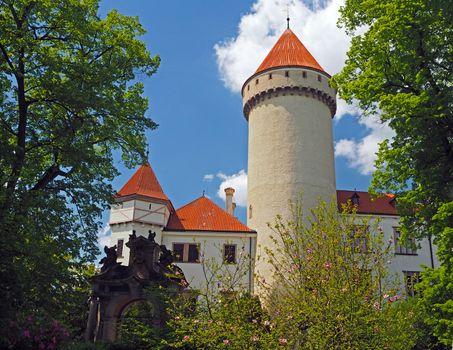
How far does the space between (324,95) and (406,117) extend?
63.0ft

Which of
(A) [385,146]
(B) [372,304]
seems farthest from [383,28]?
(B) [372,304]

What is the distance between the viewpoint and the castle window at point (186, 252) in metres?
29.9

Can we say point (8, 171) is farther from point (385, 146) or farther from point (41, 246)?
point (385, 146)

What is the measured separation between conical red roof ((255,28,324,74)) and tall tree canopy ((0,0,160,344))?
16.6m

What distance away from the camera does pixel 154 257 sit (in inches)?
847

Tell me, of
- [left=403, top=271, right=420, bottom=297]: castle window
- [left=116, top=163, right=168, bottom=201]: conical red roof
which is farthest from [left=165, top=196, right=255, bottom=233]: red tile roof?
[left=403, top=271, right=420, bottom=297]: castle window


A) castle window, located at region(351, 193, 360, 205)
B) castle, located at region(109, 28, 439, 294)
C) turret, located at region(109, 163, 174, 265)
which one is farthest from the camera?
castle window, located at region(351, 193, 360, 205)

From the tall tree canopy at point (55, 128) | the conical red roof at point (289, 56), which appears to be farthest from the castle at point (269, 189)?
the tall tree canopy at point (55, 128)

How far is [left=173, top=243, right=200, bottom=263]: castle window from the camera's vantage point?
98.0 ft

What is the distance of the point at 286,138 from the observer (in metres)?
31.7

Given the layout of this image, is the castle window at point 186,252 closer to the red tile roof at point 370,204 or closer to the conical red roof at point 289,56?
the red tile roof at point 370,204

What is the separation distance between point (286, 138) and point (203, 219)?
7713 mm

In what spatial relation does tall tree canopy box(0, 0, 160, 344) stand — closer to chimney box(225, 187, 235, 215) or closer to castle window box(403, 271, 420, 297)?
castle window box(403, 271, 420, 297)

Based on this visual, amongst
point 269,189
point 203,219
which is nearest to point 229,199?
point 203,219
